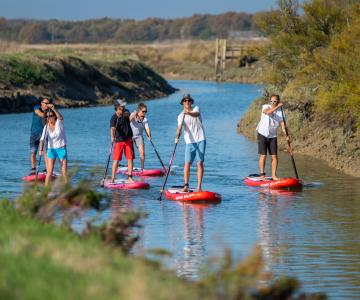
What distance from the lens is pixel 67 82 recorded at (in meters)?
53.5

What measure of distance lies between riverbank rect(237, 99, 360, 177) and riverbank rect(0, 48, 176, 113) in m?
18.0

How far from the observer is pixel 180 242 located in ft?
48.9

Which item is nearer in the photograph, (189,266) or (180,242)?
(189,266)

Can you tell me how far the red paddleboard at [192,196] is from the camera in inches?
748

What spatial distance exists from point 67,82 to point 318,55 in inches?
1114

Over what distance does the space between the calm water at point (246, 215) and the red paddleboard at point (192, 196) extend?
0.23 metres

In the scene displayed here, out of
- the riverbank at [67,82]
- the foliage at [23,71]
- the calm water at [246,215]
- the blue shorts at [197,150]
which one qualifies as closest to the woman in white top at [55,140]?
the calm water at [246,215]

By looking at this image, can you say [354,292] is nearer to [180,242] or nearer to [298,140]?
[180,242]

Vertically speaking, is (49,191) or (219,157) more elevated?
(49,191)

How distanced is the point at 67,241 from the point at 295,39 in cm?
2355

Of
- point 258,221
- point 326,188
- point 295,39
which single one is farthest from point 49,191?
point 295,39

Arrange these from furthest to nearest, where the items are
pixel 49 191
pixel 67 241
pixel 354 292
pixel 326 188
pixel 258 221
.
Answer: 1. pixel 326 188
2. pixel 258 221
3. pixel 354 292
4. pixel 49 191
5. pixel 67 241

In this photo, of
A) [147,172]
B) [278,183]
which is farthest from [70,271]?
[147,172]

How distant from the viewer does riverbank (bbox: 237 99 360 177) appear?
24.9m
